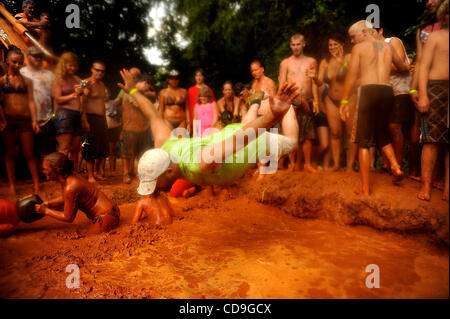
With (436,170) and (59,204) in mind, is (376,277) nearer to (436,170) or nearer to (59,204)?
(436,170)

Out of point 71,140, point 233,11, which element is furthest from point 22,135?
point 233,11

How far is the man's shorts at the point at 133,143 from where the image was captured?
529cm

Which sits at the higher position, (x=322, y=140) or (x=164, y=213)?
(x=322, y=140)

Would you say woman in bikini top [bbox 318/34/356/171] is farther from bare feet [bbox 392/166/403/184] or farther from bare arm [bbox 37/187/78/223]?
bare arm [bbox 37/187/78/223]

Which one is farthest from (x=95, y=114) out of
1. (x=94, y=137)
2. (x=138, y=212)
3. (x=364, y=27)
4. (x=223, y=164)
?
(x=364, y=27)

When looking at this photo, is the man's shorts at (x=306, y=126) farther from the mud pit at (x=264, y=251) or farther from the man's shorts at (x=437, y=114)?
the man's shorts at (x=437, y=114)

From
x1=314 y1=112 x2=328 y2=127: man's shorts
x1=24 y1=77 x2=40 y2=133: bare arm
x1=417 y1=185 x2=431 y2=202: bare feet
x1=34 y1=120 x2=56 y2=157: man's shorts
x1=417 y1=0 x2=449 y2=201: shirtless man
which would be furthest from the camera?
x1=314 y1=112 x2=328 y2=127: man's shorts

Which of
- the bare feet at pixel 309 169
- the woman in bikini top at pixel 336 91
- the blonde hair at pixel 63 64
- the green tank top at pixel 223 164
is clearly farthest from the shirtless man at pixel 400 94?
the blonde hair at pixel 63 64

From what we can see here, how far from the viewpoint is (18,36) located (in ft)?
12.3

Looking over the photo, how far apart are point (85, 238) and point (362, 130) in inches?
127

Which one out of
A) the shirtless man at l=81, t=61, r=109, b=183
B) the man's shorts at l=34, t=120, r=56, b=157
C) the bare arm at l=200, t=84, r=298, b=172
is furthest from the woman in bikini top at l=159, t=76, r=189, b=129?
the bare arm at l=200, t=84, r=298, b=172

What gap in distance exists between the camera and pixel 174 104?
547 cm

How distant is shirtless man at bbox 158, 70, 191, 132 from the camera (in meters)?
5.44

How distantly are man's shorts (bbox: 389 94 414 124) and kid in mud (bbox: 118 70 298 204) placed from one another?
99 cm
